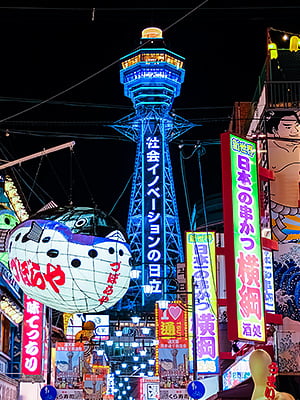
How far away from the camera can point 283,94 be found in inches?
851

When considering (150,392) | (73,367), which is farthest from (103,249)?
(150,392)

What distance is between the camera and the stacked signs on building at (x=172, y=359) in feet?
91.8

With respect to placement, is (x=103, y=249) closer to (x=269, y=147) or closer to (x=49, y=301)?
(x=49, y=301)

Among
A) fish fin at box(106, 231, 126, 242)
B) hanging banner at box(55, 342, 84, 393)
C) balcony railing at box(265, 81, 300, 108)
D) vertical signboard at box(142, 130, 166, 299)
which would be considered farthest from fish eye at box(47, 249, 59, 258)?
vertical signboard at box(142, 130, 166, 299)

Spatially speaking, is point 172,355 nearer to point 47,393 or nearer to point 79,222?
point 47,393

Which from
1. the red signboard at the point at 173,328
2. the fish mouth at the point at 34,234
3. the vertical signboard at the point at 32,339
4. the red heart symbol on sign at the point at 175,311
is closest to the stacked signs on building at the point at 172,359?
the red signboard at the point at 173,328

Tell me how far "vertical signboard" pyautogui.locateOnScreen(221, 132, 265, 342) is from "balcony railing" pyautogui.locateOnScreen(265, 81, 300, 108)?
329cm

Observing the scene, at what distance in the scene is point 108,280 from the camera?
1184cm

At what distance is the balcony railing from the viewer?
2142 cm

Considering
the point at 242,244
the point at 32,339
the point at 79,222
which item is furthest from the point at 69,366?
the point at 79,222

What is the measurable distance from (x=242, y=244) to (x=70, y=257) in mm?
7335

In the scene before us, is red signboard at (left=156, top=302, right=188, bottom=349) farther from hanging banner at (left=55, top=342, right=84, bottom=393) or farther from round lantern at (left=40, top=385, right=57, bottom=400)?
round lantern at (left=40, top=385, right=57, bottom=400)

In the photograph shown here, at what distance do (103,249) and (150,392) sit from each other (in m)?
36.8

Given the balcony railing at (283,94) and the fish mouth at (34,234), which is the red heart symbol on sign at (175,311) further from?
the fish mouth at (34,234)
